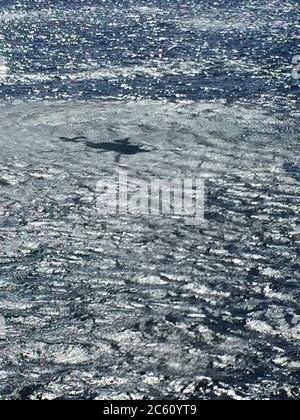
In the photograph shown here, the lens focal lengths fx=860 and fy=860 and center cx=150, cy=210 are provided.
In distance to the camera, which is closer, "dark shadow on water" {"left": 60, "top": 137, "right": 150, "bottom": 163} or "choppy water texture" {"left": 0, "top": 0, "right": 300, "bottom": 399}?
"choppy water texture" {"left": 0, "top": 0, "right": 300, "bottom": 399}

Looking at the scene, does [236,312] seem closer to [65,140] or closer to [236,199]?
[236,199]

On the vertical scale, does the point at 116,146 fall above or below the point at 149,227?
above

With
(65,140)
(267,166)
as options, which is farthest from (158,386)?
(65,140)

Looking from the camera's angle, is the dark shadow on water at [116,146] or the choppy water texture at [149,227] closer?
the choppy water texture at [149,227]

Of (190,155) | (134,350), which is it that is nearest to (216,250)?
(134,350)

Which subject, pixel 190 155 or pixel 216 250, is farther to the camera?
pixel 190 155

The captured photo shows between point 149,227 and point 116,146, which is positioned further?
point 116,146
